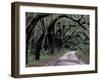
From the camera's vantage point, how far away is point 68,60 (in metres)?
2.05

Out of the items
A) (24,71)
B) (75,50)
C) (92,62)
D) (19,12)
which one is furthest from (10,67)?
(92,62)

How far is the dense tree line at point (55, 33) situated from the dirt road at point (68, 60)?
0.06m

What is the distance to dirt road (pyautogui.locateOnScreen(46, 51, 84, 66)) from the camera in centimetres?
200

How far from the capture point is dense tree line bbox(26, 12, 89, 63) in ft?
6.30

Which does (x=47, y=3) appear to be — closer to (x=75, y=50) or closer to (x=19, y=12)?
(x=19, y=12)

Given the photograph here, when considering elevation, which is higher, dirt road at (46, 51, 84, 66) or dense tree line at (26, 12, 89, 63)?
dense tree line at (26, 12, 89, 63)

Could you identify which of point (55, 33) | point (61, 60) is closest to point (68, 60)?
point (61, 60)

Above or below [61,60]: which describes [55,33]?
above

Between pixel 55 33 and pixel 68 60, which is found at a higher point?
pixel 55 33

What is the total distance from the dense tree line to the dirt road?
6 cm

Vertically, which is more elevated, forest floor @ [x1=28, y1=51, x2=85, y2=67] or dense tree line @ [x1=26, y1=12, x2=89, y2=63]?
dense tree line @ [x1=26, y1=12, x2=89, y2=63]

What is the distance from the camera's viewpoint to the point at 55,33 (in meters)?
2.00

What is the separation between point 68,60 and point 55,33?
248mm

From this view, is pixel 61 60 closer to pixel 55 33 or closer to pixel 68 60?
pixel 68 60
